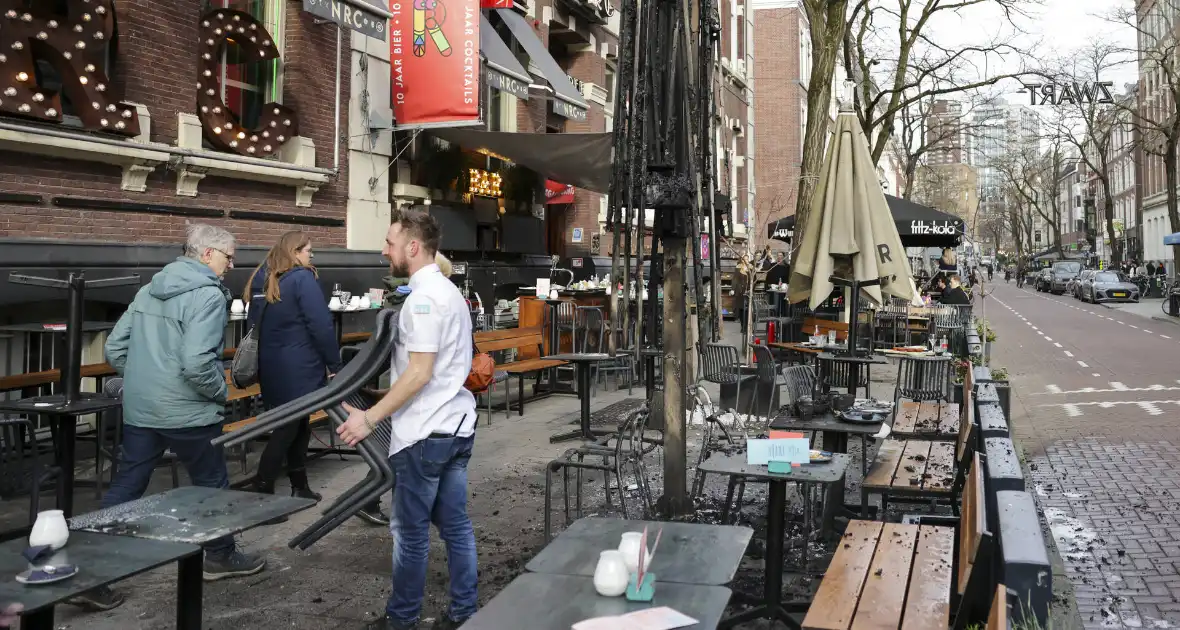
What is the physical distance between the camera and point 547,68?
15367 mm

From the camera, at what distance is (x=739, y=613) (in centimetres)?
479

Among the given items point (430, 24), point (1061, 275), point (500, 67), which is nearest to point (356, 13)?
point (430, 24)

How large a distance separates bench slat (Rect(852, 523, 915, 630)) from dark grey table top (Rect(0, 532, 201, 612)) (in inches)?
94.0

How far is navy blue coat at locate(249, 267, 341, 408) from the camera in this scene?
20.2 feet

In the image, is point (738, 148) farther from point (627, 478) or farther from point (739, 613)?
point (739, 613)

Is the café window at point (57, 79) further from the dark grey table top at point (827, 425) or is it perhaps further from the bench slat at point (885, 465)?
the bench slat at point (885, 465)

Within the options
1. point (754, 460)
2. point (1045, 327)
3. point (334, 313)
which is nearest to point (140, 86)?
point (334, 313)

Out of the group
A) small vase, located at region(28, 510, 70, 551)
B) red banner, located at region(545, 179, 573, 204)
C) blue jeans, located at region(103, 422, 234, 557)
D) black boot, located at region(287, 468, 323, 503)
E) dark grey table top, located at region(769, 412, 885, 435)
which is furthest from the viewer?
red banner, located at region(545, 179, 573, 204)

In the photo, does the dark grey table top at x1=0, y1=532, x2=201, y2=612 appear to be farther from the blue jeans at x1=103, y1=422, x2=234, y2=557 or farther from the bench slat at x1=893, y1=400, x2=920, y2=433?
the bench slat at x1=893, y1=400, x2=920, y2=433

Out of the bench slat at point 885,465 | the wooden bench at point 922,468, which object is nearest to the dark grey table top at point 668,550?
the wooden bench at point 922,468

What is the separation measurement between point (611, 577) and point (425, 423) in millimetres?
1582

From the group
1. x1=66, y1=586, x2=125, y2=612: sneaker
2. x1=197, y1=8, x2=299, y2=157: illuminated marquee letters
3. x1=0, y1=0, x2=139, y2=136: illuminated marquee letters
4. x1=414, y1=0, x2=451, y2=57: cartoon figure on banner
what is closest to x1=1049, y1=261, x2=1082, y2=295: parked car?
x1=414, y1=0, x2=451, y2=57: cartoon figure on banner

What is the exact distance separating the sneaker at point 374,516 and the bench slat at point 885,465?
316 centimetres

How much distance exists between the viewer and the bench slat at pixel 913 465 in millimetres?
5703
